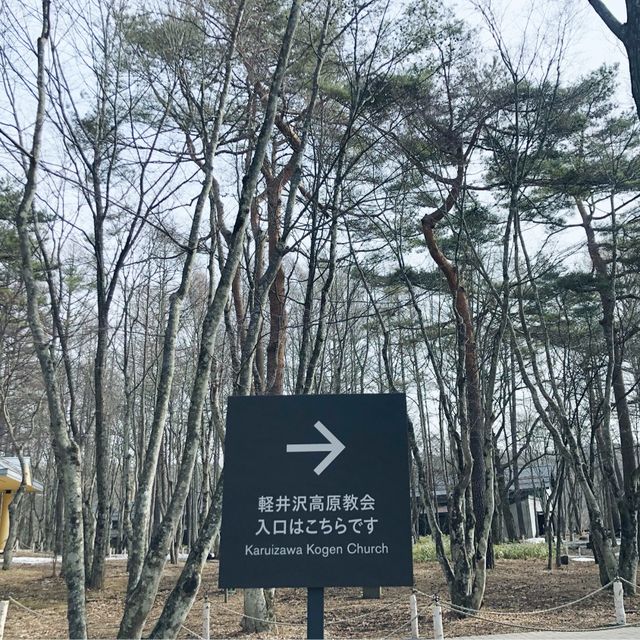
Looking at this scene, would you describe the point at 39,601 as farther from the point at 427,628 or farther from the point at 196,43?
the point at 196,43

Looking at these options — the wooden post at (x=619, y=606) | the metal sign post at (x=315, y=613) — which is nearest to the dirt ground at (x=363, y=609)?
the wooden post at (x=619, y=606)

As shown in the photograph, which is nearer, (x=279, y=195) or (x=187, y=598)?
(x=187, y=598)

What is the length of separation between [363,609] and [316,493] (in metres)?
8.85

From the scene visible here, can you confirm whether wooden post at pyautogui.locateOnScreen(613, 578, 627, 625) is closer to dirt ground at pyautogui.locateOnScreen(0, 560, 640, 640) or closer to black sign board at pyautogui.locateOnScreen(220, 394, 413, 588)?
dirt ground at pyautogui.locateOnScreen(0, 560, 640, 640)

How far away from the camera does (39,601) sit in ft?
41.0

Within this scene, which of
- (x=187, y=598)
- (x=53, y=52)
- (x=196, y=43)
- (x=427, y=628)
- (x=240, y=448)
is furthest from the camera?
(x=427, y=628)

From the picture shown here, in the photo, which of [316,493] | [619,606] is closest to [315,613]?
[316,493]

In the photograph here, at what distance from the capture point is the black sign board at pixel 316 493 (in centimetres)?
345

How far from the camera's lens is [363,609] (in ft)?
37.2

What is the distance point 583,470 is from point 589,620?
9.19 feet

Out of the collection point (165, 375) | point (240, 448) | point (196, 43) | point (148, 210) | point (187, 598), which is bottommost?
point (187, 598)

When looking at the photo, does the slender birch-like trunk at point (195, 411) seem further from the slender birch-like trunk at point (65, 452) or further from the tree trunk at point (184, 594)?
the slender birch-like trunk at point (65, 452)

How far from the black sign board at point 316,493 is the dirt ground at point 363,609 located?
4964 millimetres

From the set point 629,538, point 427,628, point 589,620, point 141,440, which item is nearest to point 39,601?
point 141,440
